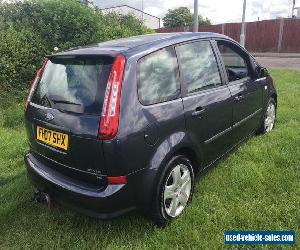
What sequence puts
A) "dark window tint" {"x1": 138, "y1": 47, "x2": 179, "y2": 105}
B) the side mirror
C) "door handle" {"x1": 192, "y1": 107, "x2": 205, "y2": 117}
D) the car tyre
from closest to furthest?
"dark window tint" {"x1": 138, "y1": 47, "x2": 179, "y2": 105} → the car tyre → "door handle" {"x1": 192, "y1": 107, "x2": 205, "y2": 117} → the side mirror

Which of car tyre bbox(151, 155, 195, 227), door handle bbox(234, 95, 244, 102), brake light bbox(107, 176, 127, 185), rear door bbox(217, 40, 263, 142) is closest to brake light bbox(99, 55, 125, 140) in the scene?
brake light bbox(107, 176, 127, 185)

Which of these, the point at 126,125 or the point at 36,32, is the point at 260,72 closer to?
the point at 126,125

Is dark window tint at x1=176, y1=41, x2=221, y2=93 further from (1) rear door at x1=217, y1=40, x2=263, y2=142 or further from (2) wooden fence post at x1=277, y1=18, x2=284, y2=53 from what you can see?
(2) wooden fence post at x1=277, y1=18, x2=284, y2=53

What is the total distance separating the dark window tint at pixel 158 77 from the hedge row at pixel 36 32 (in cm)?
486

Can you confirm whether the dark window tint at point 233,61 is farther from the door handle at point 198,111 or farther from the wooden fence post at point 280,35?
the wooden fence post at point 280,35

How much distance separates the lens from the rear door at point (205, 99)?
3314mm

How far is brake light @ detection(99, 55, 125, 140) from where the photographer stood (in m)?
2.62

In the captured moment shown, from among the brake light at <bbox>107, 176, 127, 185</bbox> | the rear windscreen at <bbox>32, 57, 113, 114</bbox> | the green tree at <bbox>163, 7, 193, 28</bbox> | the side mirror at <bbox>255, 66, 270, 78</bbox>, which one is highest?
the green tree at <bbox>163, 7, 193, 28</bbox>

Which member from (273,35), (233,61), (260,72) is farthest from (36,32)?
(273,35)

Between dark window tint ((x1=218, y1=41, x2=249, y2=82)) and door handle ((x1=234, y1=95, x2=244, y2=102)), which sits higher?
dark window tint ((x1=218, y1=41, x2=249, y2=82))

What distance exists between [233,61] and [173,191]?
2075 millimetres

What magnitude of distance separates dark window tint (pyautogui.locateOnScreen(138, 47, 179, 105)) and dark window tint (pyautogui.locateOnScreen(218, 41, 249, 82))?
1.07 meters

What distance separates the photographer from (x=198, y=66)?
3559 millimetres

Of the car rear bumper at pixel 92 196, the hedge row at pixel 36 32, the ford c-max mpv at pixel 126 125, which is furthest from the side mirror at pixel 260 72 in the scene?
the hedge row at pixel 36 32
